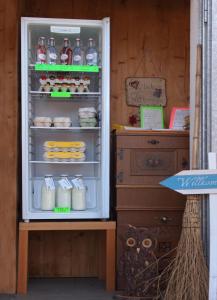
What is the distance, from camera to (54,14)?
16.5ft

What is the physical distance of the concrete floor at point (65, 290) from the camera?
172 inches

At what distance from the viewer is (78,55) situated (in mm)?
4750

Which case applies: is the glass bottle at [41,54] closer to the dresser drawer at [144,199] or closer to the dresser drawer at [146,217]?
the dresser drawer at [144,199]

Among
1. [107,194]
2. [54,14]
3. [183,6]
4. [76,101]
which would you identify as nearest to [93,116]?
[76,101]

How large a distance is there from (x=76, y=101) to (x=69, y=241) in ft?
4.57

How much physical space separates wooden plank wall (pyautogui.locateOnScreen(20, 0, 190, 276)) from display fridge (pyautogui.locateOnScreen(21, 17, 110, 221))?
30 centimetres

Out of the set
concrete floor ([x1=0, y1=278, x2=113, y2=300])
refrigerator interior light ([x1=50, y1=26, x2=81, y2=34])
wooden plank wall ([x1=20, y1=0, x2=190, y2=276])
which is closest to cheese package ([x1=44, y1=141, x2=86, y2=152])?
wooden plank wall ([x1=20, y1=0, x2=190, y2=276])

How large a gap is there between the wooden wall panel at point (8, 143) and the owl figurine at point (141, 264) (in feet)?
3.58

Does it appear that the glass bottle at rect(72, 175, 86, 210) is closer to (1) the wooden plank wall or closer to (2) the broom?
(1) the wooden plank wall

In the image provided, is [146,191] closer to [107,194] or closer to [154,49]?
[107,194]

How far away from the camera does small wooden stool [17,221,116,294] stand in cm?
438

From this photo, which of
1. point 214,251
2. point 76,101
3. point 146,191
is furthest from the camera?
point 76,101

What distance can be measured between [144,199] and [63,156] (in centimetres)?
84

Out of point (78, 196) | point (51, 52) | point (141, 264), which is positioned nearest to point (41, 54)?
point (51, 52)
